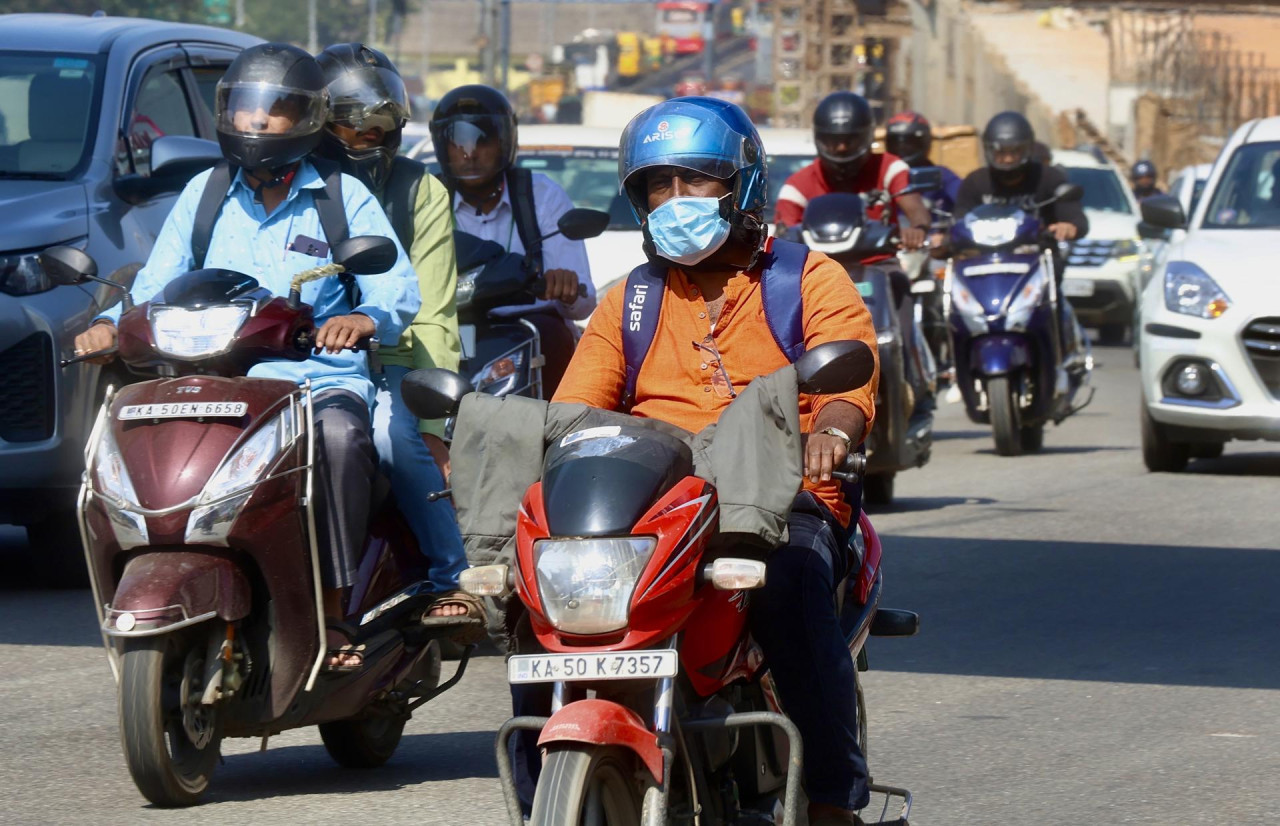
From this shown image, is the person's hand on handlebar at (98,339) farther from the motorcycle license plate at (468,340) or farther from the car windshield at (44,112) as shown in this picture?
the car windshield at (44,112)

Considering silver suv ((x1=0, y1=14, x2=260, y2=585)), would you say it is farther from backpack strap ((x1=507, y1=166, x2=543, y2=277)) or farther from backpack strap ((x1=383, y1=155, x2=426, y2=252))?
backpack strap ((x1=383, y1=155, x2=426, y2=252))

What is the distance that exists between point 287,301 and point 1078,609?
→ 4.11m

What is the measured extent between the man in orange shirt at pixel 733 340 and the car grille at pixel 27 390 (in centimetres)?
456

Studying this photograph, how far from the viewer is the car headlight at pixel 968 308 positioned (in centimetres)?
1385

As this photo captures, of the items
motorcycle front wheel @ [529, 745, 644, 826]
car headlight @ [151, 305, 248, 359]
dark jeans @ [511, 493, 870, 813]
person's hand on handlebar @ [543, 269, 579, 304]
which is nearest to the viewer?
motorcycle front wheel @ [529, 745, 644, 826]

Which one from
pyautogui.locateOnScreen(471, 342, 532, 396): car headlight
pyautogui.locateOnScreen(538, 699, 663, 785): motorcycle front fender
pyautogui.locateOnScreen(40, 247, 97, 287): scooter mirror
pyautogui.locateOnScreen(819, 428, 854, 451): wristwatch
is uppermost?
pyautogui.locateOnScreen(40, 247, 97, 287): scooter mirror

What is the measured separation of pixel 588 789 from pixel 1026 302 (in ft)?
34.3

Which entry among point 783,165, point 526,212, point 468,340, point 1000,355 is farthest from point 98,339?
point 783,165

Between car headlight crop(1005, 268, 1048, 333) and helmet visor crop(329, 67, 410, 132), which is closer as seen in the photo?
helmet visor crop(329, 67, 410, 132)

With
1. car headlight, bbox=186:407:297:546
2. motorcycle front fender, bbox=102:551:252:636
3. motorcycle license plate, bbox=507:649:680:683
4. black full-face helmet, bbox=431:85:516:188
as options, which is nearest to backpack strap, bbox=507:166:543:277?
black full-face helmet, bbox=431:85:516:188

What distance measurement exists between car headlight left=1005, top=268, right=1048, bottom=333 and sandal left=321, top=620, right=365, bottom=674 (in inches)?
343

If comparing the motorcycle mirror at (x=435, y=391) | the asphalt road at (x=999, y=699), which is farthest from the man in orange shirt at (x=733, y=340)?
the asphalt road at (x=999, y=699)

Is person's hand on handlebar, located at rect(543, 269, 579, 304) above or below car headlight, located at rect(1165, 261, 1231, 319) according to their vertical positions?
above

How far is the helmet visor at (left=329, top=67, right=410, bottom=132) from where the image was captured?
7238mm
